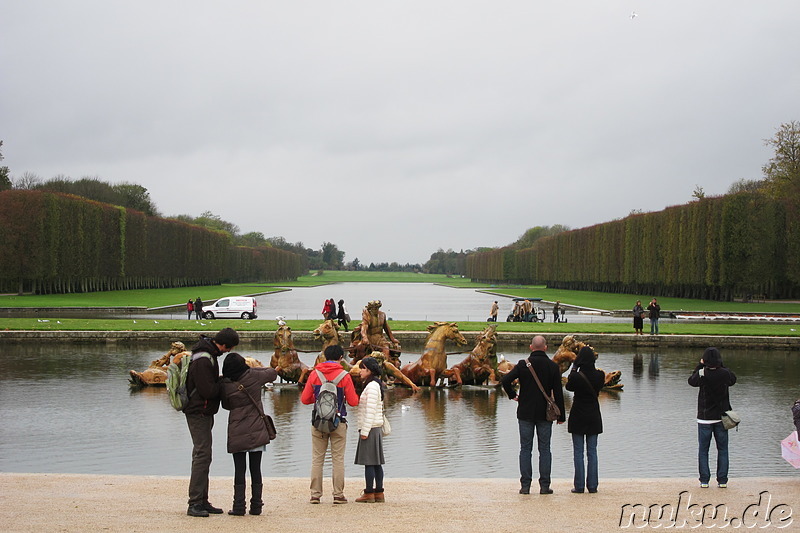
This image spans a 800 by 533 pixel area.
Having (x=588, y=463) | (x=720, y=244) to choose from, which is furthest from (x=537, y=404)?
(x=720, y=244)

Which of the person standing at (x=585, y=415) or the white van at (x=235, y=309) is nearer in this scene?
the person standing at (x=585, y=415)

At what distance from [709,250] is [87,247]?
47691 millimetres

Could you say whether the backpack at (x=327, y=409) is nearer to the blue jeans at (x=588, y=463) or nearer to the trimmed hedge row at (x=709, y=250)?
the blue jeans at (x=588, y=463)

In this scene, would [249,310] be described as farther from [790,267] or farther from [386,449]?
[790,267]

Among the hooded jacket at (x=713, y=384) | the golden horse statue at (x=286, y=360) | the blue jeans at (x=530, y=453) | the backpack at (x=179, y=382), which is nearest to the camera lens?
the backpack at (x=179, y=382)

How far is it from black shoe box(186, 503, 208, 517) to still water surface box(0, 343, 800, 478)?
9.43ft

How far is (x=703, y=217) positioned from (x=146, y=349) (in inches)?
1857

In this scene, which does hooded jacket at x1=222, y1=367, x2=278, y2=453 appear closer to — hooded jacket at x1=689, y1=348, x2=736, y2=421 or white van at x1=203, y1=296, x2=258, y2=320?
hooded jacket at x1=689, y1=348, x2=736, y2=421

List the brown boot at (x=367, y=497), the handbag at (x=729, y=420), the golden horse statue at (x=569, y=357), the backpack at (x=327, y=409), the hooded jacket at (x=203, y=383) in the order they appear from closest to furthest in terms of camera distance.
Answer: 1. the hooded jacket at (x=203, y=383)
2. the backpack at (x=327, y=409)
3. the brown boot at (x=367, y=497)
4. the handbag at (x=729, y=420)
5. the golden horse statue at (x=569, y=357)

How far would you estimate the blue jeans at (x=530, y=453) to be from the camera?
28.1ft

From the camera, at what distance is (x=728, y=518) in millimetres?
7465

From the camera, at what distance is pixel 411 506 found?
25.8 ft

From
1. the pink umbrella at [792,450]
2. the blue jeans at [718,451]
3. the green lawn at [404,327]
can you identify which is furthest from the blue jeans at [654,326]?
the blue jeans at [718,451]

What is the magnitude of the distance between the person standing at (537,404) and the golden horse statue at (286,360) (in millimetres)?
9581
